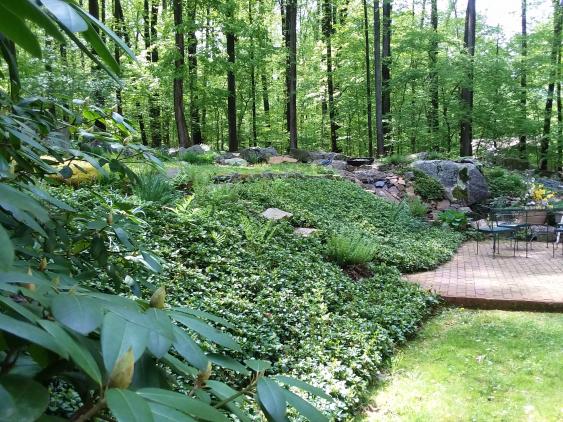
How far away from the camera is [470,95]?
1698 cm

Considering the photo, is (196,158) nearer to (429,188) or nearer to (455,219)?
(429,188)

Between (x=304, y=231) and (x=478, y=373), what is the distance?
352 centimetres

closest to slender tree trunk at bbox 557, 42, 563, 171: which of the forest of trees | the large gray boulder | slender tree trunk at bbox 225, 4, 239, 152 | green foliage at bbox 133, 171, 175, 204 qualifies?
the forest of trees

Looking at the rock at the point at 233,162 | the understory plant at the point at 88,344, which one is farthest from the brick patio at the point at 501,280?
the rock at the point at 233,162

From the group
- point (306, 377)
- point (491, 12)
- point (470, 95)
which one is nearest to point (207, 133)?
point (470, 95)

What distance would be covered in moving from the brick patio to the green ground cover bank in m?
0.43

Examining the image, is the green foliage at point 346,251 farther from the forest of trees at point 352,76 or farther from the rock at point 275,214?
the forest of trees at point 352,76

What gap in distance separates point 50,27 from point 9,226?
2.69 feet

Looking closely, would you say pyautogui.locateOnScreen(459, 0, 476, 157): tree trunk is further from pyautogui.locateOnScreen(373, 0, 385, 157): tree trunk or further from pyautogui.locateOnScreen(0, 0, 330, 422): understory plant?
pyautogui.locateOnScreen(0, 0, 330, 422): understory plant

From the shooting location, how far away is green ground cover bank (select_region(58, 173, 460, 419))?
3.77 metres

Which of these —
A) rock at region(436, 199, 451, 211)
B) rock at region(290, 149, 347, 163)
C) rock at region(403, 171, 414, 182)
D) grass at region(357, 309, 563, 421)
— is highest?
rock at region(290, 149, 347, 163)

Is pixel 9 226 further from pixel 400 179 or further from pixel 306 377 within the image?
pixel 400 179

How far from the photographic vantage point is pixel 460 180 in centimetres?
1272

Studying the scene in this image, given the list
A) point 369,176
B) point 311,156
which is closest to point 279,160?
point 311,156
